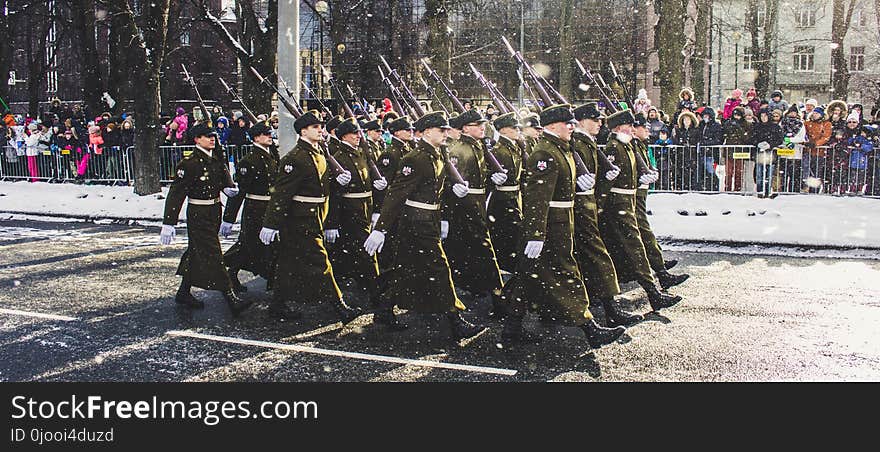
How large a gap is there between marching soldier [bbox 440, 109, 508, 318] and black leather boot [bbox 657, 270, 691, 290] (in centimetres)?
201

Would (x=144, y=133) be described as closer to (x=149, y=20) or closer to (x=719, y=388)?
(x=149, y=20)

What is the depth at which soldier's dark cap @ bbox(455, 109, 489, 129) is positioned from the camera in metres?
8.40

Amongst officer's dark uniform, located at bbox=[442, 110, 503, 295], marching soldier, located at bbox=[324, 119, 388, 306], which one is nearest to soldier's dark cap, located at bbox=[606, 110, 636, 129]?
officer's dark uniform, located at bbox=[442, 110, 503, 295]

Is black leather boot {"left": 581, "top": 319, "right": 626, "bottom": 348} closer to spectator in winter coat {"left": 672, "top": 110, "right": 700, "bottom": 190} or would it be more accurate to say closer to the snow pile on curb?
the snow pile on curb

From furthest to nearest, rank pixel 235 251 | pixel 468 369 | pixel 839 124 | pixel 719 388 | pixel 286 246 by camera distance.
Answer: pixel 839 124
pixel 235 251
pixel 286 246
pixel 468 369
pixel 719 388

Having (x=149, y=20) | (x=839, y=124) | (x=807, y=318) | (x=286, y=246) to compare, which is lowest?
(x=807, y=318)

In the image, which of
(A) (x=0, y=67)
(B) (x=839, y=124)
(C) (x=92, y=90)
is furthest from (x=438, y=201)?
(A) (x=0, y=67)

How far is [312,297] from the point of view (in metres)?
8.09

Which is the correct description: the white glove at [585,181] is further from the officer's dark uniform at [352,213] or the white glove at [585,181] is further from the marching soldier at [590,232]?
the officer's dark uniform at [352,213]

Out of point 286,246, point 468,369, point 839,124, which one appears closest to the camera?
point 468,369

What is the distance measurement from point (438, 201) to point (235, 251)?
3053 mm

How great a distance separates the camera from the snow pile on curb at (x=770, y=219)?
13.2m

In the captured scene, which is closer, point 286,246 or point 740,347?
point 740,347

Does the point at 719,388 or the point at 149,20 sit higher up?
the point at 149,20
